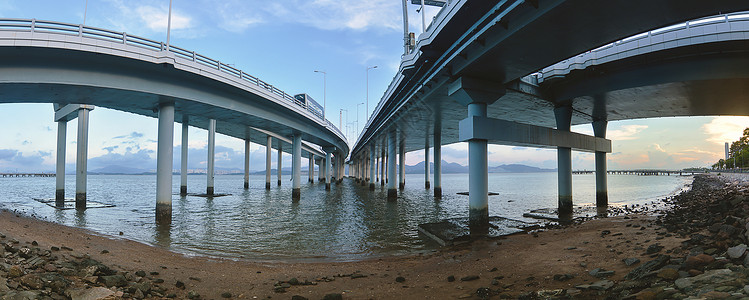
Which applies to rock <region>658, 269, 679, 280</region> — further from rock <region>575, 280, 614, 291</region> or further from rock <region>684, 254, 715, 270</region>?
rock <region>575, 280, 614, 291</region>

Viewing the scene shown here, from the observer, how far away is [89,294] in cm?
578

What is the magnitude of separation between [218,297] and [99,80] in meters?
16.7

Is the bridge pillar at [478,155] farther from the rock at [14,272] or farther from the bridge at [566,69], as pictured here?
the rock at [14,272]

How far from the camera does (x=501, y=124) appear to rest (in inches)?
714

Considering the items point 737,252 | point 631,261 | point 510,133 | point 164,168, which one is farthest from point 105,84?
point 737,252

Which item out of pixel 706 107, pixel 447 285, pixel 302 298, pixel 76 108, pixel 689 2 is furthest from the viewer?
pixel 76 108

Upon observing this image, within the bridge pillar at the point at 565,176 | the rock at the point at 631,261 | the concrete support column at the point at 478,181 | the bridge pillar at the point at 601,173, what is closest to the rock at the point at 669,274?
the rock at the point at 631,261

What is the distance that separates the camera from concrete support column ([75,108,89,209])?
28.2 meters

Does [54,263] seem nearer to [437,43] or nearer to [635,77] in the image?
[437,43]

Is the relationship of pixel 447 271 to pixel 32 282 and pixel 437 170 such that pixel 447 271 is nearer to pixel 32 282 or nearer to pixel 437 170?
pixel 32 282

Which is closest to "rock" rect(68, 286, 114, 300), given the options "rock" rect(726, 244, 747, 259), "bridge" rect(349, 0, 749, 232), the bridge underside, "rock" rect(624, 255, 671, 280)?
"rock" rect(624, 255, 671, 280)

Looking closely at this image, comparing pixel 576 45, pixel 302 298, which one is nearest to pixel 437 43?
pixel 576 45

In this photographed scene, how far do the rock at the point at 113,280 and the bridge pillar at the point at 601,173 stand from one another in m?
29.1

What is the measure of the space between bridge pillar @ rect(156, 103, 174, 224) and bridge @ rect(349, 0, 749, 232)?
14.7m
